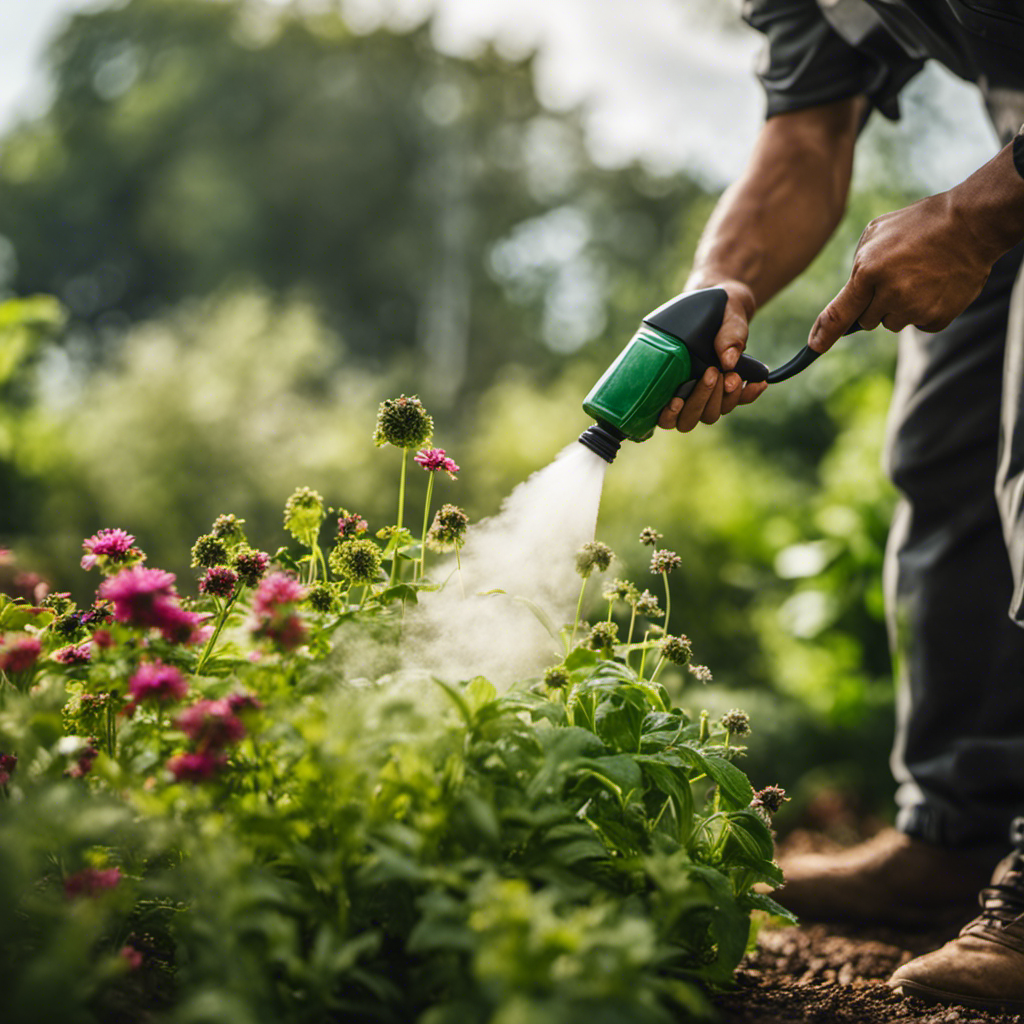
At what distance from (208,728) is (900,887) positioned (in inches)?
71.6

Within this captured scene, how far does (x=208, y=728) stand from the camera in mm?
1007

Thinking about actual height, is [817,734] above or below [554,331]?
below

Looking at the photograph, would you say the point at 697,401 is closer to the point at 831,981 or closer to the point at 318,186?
the point at 831,981

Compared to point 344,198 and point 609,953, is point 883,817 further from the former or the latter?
point 344,198

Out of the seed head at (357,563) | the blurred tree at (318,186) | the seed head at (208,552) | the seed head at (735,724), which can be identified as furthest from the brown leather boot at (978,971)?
the blurred tree at (318,186)

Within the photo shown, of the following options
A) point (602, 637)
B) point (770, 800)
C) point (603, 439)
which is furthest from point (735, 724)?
point (603, 439)

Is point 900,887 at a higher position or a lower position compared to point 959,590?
lower

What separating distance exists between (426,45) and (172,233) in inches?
274

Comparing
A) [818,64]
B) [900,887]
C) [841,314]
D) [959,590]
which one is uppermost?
[818,64]

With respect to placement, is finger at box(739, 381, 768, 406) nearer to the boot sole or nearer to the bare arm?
the bare arm

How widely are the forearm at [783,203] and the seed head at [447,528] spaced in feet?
2.94

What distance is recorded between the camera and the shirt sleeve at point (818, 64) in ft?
7.02

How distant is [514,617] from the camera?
1.68 meters

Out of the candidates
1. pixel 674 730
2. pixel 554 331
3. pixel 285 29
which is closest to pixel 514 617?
pixel 674 730
